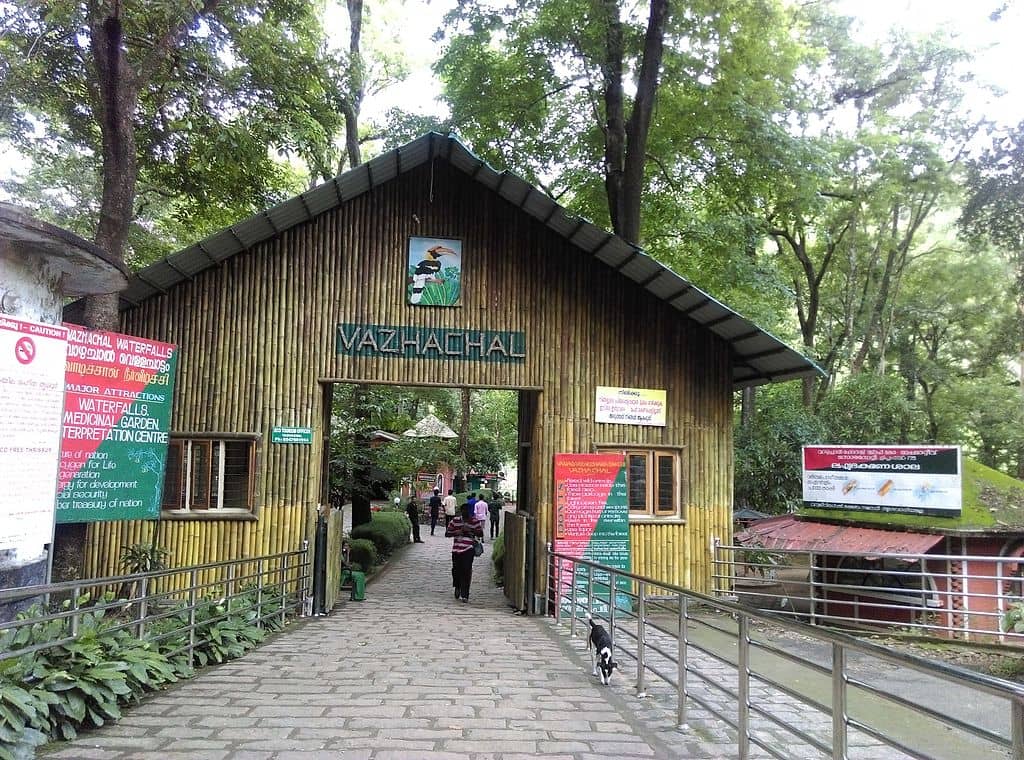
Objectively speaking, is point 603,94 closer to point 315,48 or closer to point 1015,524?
point 315,48

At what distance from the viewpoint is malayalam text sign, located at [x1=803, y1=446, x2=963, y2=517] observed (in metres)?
10.6

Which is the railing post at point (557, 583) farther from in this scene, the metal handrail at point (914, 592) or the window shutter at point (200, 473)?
the window shutter at point (200, 473)

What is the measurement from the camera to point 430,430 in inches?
1159

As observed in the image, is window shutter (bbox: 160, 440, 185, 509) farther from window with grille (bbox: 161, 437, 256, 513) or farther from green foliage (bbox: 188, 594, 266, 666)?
green foliage (bbox: 188, 594, 266, 666)

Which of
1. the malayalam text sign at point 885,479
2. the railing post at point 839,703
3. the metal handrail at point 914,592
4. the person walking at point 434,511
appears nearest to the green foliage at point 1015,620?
the metal handrail at point 914,592

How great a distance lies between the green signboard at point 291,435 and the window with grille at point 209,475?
0.29 metres

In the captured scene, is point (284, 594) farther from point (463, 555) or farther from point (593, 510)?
point (593, 510)

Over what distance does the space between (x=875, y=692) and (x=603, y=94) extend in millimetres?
13663

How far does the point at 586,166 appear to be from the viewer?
16469mm

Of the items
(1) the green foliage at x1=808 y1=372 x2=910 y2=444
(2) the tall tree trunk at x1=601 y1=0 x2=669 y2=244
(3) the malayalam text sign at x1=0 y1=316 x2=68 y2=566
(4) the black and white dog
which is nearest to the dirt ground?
(4) the black and white dog

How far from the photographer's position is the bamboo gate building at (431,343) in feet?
32.7

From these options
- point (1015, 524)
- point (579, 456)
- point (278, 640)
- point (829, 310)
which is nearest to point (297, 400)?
point (278, 640)

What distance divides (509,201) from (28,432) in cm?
699

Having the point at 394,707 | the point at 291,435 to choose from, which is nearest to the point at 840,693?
the point at 394,707
